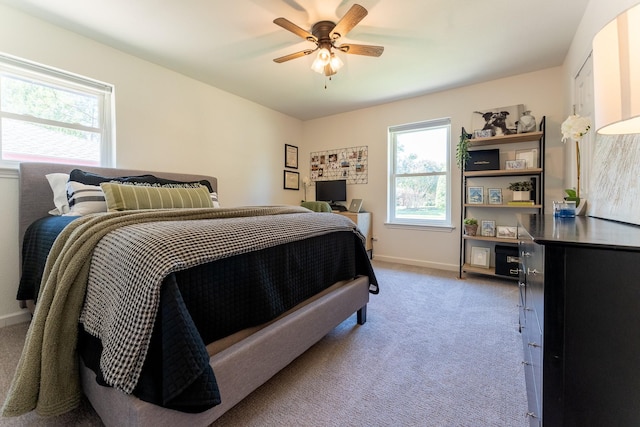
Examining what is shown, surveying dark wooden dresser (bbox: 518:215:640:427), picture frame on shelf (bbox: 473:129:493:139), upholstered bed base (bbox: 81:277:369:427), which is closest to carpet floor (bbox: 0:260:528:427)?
upholstered bed base (bbox: 81:277:369:427)

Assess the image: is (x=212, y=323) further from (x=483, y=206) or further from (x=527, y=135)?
(x=527, y=135)

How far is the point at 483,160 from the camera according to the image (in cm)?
320

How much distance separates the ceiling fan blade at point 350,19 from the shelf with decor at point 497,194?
1950mm

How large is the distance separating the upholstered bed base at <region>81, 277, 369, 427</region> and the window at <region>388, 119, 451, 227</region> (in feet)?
8.47

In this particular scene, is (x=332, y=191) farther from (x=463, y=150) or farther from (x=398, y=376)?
(x=398, y=376)

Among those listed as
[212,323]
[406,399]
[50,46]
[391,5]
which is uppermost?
[391,5]

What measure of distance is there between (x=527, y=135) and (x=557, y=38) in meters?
0.86

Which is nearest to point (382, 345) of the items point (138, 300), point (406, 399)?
point (406, 399)

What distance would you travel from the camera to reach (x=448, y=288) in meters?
2.85

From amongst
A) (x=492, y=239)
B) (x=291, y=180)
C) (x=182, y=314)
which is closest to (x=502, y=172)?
(x=492, y=239)

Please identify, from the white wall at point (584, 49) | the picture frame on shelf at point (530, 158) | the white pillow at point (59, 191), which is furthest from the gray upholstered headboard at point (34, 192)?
the picture frame on shelf at point (530, 158)

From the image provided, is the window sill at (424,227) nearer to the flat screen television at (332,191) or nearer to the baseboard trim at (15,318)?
the flat screen television at (332,191)

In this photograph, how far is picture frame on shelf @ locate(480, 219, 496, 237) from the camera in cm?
321

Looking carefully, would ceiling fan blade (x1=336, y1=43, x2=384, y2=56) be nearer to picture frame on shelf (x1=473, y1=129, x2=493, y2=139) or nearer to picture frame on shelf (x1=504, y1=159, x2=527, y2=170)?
picture frame on shelf (x1=473, y1=129, x2=493, y2=139)
